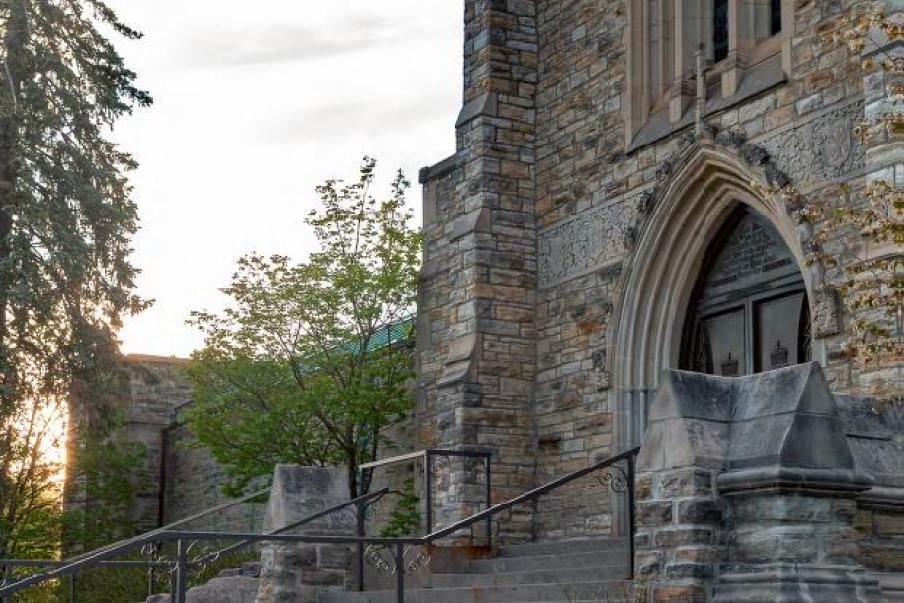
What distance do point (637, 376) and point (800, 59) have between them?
360 centimetres

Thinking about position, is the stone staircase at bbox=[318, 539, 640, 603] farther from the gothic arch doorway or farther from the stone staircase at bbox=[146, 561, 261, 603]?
the gothic arch doorway

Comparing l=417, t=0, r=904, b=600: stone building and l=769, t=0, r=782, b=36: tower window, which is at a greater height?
l=769, t=0, r=782, b=36: tower window

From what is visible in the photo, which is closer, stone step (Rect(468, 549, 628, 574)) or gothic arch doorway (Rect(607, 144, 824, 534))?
stone step (Rect(468, 549, 628, 574))

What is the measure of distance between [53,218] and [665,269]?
32.5 feet

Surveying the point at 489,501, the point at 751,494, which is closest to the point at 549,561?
the point at 489,501

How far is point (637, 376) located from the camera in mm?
14367

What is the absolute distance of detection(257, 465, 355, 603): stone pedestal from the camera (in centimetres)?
1241

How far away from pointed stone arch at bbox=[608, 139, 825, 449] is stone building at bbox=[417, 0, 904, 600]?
0.07 ft

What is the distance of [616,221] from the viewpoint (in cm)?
1472

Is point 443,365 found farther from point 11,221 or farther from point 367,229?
point 11,221

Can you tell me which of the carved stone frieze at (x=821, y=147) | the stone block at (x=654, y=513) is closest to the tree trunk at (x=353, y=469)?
the carved stone frieze at (x=821, y=147)

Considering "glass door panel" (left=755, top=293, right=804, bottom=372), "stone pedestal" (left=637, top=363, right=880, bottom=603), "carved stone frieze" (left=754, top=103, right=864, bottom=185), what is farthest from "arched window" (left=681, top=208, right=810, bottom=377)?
"stone pedestal" (left=637, top=363, right=880, bottom=603)

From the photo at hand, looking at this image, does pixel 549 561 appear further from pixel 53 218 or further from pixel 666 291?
pixel 53 218

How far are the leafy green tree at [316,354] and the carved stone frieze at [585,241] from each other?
8.95ft
